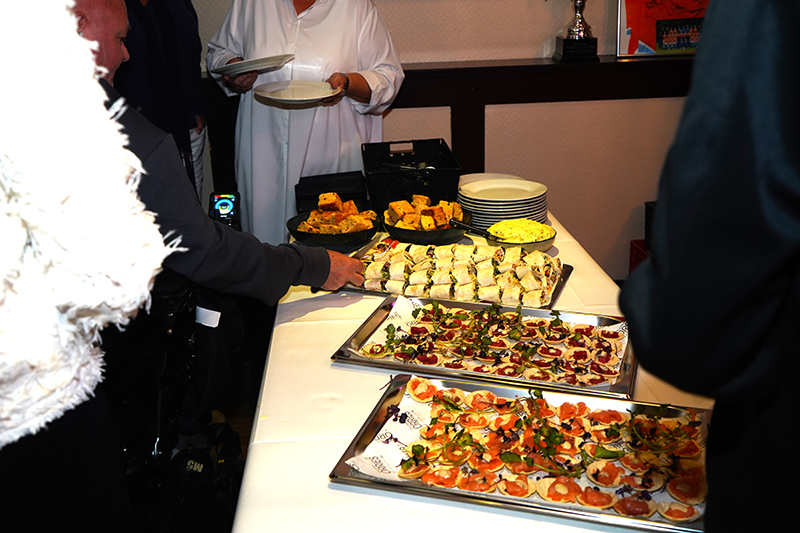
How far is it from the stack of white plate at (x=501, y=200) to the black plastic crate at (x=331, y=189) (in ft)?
1.19

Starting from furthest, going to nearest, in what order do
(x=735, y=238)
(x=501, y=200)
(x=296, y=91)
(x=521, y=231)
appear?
(x=296, y=91) < (x=501, y=200) < (x=521, y=231) < (x=735, y=238)

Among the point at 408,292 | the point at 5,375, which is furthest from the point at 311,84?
the point at 5,375

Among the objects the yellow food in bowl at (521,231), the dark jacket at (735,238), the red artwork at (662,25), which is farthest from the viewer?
the red artwork at (662,25)

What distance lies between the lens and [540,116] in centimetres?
369

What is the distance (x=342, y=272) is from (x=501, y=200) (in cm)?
63

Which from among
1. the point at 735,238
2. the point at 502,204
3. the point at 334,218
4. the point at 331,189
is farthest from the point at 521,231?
the point at 735,238

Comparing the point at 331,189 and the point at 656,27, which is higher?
the point at 656,27

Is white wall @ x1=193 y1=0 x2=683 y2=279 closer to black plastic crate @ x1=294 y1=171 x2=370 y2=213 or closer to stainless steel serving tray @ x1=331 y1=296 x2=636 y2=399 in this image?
black plastic crate @ x1=294 y1=171 x2=370 y2=213

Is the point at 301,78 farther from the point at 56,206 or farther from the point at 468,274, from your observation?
the point at 56,206

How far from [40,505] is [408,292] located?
1011 mm

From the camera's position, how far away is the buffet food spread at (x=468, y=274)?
5.58ft

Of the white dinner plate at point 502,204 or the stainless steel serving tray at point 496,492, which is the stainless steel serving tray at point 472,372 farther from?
the white dinner plate at point 502,204

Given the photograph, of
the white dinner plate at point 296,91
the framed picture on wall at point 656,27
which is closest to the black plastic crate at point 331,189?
the white dinner plate at point 296,91

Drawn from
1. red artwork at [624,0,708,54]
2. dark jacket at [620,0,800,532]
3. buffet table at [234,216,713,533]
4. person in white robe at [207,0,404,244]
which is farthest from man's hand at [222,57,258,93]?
dark jacket at [620,0,800,532]
